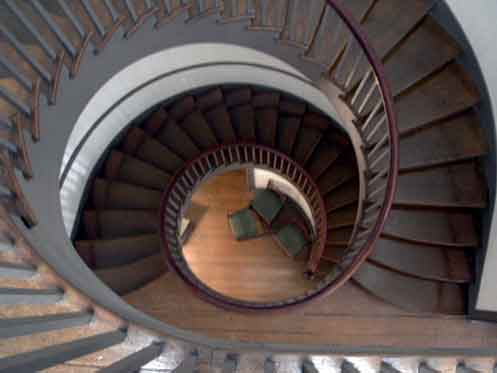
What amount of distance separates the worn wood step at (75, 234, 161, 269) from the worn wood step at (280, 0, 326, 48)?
3365 millimetres

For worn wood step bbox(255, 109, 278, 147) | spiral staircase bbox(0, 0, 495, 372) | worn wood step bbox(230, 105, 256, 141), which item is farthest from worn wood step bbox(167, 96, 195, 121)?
worn wood step bbox(255, 109, 278, 147)

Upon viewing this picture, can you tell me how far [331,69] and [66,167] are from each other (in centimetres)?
343

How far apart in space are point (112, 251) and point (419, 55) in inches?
179

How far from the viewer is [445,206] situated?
4.52 meters

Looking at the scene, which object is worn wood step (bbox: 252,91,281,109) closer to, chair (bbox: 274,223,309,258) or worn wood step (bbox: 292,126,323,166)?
worn wood step (bbox: 292,126,323,166)

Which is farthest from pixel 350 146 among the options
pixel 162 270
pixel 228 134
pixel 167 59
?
pixel 162 270

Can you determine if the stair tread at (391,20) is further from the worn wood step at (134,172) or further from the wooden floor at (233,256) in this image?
the wooden floor at (233,256)

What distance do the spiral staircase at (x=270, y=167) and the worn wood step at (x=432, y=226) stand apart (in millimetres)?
17

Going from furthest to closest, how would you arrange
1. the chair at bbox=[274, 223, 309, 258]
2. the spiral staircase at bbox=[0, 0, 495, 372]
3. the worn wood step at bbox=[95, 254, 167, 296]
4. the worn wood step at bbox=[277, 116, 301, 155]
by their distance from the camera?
the chair at bbox=[274, 223, 309, 258] < the worn wood step at bbox=[277, 116, 301, 155] < the worn wood step at bbox=[95, 254, 167, 296] < the spiral staircase at bbox=[0, 0, 495, 372]

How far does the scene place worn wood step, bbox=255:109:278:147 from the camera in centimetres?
658

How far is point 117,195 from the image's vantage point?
18.8 ft

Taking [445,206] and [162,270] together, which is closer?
[445,206]

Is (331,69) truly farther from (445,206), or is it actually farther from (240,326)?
(240,326)

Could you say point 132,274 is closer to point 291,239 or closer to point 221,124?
point 221,124
